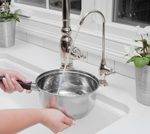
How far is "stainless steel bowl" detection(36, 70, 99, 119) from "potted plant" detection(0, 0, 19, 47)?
462 millimetres

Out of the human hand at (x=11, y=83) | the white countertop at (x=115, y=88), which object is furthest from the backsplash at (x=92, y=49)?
the human hand at (x=11, y=83)

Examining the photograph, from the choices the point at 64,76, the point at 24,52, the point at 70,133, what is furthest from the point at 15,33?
the point at 70,133

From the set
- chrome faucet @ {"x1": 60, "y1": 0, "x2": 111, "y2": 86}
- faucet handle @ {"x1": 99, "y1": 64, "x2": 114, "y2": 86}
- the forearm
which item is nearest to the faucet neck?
chrome faucet @ {"x1": 60, "y1": 0, "x2": 111, "y2": 86}

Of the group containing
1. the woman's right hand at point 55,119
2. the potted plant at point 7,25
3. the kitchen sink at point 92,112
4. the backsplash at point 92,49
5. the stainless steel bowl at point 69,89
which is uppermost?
the potted plant at point 7,25

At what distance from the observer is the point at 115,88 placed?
1.12 metres

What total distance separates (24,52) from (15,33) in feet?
0.63

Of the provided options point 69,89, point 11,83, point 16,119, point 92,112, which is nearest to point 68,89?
point 69,89

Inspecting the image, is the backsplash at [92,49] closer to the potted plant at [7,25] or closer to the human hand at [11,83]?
the potted plant at [7,25]

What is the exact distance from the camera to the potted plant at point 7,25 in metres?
1.45

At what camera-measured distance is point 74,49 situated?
118 cm

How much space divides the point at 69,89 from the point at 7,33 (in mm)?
488

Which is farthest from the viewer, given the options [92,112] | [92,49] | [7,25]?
[7,25]

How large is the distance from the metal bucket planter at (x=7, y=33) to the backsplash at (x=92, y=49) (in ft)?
0.28

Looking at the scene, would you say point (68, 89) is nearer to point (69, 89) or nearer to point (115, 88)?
point (69, 89)
